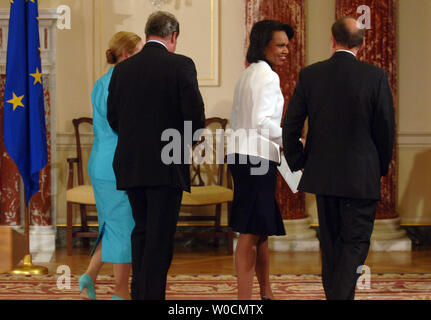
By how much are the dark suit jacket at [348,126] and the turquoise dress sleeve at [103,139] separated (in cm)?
114

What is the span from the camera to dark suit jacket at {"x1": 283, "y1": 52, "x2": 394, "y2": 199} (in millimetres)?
3061

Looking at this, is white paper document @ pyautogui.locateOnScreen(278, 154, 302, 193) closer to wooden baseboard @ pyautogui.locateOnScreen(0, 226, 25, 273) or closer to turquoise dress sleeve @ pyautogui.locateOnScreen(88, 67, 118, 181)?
turquoise dress sleeve @ pyautogui.locateOnScreen(88, 67, 118, 181)

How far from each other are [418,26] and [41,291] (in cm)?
420

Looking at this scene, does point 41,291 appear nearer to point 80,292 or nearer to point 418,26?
point 80,292

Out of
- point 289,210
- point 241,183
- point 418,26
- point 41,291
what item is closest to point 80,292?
point 41,291

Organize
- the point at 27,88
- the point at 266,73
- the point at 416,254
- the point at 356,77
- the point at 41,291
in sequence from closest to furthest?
the point at 356,77, the point at 266,73, the point at 41,291, the point at 27,88, the point at 416,254

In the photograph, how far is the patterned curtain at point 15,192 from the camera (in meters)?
5.87

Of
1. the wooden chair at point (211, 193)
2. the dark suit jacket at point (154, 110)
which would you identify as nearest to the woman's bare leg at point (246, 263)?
the dark suit jacket at point (154, 110)

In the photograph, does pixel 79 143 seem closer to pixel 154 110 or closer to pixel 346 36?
pixel 154 110

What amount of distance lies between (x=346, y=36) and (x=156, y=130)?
3.38 feet

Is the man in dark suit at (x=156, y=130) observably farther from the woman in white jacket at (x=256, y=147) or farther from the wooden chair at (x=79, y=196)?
the wooden chair at (x=79, y=196)

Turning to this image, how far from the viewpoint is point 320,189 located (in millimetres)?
3141

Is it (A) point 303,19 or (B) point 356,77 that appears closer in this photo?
(B) point 356,77

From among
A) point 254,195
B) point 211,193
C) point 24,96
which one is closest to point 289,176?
point 254,195
